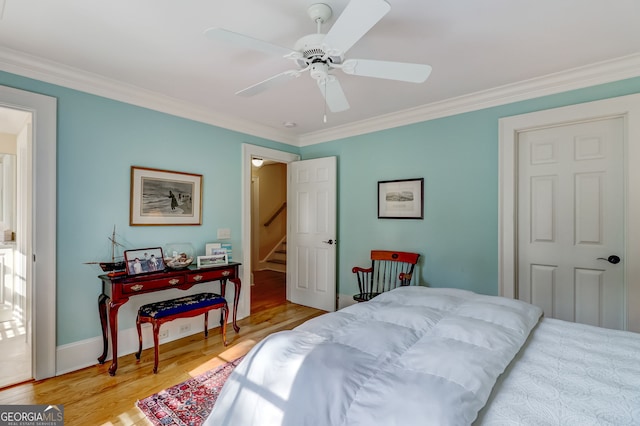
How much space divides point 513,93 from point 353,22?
209 cm

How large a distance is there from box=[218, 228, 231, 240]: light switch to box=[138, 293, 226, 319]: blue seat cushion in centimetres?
75

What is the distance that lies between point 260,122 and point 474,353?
3.31m

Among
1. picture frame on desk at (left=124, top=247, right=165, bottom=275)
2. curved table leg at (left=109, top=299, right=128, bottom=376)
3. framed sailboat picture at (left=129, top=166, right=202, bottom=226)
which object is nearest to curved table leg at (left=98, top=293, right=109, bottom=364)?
curved table leg at (left=109, top=299, right=128, bottom=376)

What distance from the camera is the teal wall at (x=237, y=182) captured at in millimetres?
2436

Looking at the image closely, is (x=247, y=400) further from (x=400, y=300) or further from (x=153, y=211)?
(x=153, y=211)

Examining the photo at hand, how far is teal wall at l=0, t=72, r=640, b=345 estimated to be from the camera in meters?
2.44

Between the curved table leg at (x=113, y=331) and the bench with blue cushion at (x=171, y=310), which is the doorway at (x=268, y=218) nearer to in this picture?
the bench with blue cushion at (x=171, y=310)

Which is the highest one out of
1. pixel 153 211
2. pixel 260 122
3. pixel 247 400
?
pixel 260 122

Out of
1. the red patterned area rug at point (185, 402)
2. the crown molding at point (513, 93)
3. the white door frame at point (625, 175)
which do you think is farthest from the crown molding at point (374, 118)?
the red patterned area rug at point (185, 402)

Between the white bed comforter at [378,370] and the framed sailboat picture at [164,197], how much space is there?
2117 mm

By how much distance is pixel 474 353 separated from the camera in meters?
1.14

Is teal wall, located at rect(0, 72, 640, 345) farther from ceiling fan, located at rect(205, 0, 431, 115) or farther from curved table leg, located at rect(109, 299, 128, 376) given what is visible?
ceiling fan, located at rect(205, 0, 431, 115)

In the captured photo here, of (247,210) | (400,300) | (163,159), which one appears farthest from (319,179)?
(400,300)

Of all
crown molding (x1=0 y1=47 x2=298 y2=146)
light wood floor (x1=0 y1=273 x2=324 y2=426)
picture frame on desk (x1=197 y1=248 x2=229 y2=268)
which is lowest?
light wood floor (x1=0 y1=273 x2=324 y2=426)
